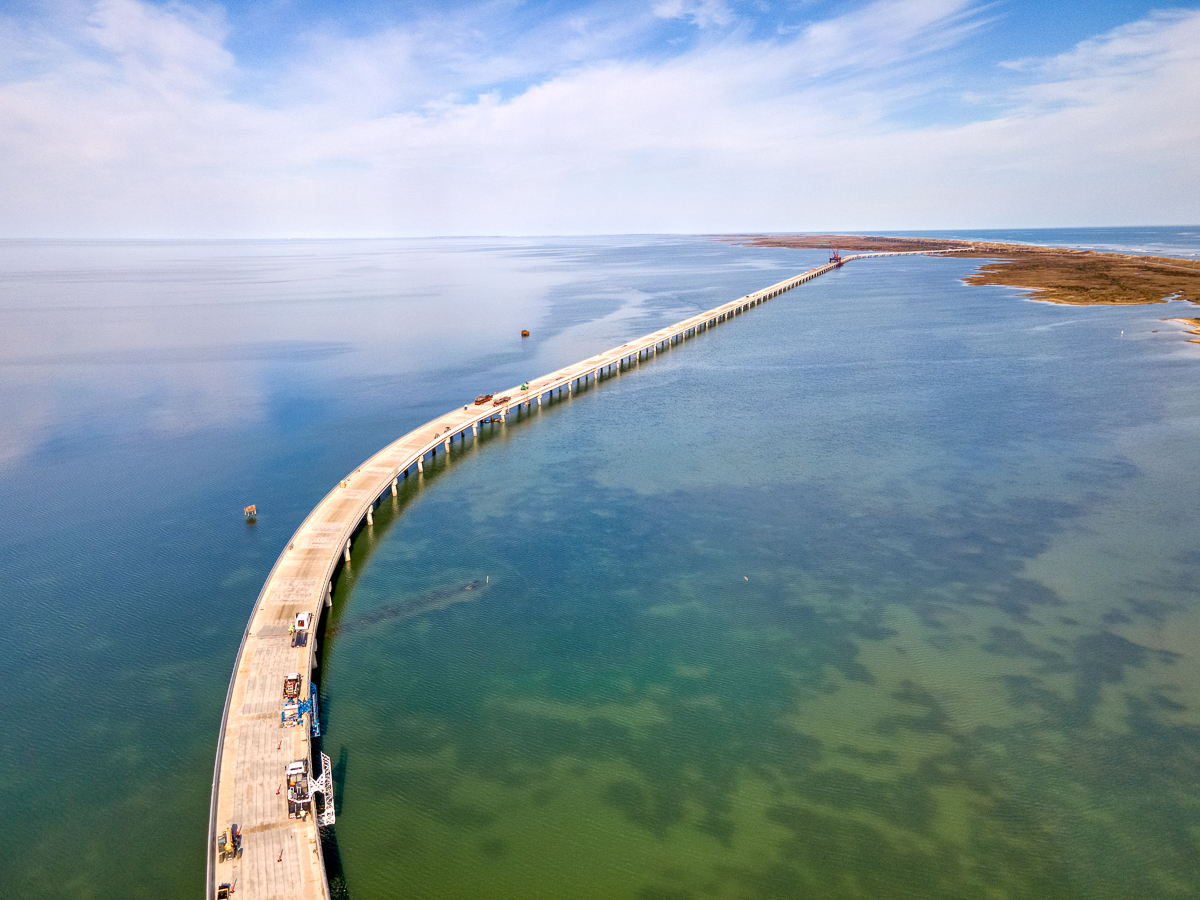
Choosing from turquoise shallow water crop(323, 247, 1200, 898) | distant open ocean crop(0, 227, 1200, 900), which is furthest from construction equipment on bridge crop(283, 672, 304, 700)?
turquoise shallow water crop(323, 247, 1200, 898)

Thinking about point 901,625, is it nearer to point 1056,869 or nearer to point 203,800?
point 1056,869

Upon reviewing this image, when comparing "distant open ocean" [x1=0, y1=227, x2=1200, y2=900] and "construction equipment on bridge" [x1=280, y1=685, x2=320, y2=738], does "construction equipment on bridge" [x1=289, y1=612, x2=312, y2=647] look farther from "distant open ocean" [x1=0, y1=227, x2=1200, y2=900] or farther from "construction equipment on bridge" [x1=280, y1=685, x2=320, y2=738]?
"construction equipment on bridge" [x1=280, y1=685, x2=320, y2=738]

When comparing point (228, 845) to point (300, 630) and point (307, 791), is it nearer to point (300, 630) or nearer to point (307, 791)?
point (307, 791)

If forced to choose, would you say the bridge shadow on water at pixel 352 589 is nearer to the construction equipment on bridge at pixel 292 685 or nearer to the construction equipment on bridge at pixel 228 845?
the construction equipment on bridge at pixel 292 685

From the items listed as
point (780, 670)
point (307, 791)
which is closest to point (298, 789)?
point (307, 791)

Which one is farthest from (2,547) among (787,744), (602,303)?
(602,303)
